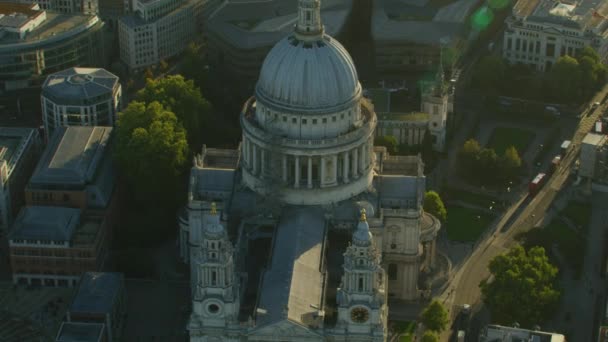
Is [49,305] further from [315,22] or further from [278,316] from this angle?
[315,22]

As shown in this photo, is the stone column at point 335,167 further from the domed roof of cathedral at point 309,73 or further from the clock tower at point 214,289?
the clock tower at point 214,289

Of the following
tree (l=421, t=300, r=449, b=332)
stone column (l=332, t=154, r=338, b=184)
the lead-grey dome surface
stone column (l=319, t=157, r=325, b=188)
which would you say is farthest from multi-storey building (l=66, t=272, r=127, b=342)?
tree (l=421, t=300, r=449, b=332)

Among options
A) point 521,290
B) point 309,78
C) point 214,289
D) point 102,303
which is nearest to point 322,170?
point 309,78

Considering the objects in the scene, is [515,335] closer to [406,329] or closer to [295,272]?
[406,329]

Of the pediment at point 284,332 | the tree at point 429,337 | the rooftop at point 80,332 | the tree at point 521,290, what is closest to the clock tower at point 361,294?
the pediment at point 284,332

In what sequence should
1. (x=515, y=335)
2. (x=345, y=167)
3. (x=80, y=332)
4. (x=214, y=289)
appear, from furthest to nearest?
(x=345, y=167) < (x=80, y=332) < (x=515, y=335) < (x=214, y=289)
